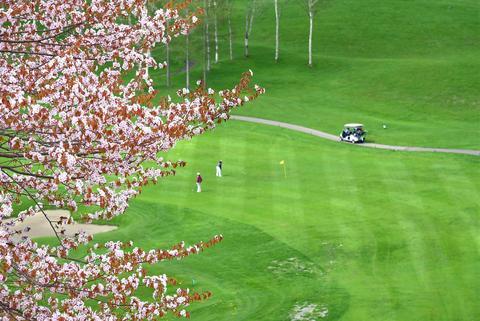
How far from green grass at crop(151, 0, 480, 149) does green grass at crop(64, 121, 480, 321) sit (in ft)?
52.4

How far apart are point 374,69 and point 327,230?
2560 inches

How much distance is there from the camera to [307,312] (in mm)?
35625

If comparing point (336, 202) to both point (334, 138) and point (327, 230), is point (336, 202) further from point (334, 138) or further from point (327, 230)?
point (334, 138)

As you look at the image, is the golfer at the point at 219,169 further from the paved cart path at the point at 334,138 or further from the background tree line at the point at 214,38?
the background tree line at the point at 214,38

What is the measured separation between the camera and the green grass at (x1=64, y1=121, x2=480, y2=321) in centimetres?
3691

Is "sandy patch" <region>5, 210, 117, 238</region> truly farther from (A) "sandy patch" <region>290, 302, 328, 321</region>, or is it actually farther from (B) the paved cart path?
(B) the paved cart path

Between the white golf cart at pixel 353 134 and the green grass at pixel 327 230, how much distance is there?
6701 mm

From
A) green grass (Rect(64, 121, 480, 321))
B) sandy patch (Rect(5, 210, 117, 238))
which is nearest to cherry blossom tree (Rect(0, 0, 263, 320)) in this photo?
green grass (Rect(64, 121, 480, 321))

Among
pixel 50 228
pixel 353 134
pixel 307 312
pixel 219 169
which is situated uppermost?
pixel 307 312

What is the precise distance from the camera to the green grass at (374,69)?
88.9 m

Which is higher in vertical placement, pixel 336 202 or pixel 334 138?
pixel 336 202

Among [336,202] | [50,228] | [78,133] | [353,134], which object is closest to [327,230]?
[336,202]

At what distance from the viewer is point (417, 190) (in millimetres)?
55906

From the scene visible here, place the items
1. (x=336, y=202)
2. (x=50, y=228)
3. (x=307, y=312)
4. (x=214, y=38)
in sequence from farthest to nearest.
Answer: (x=214, y=38) → (x=336, y=202) → (x=50, y=228) → (x=307, y=312)
